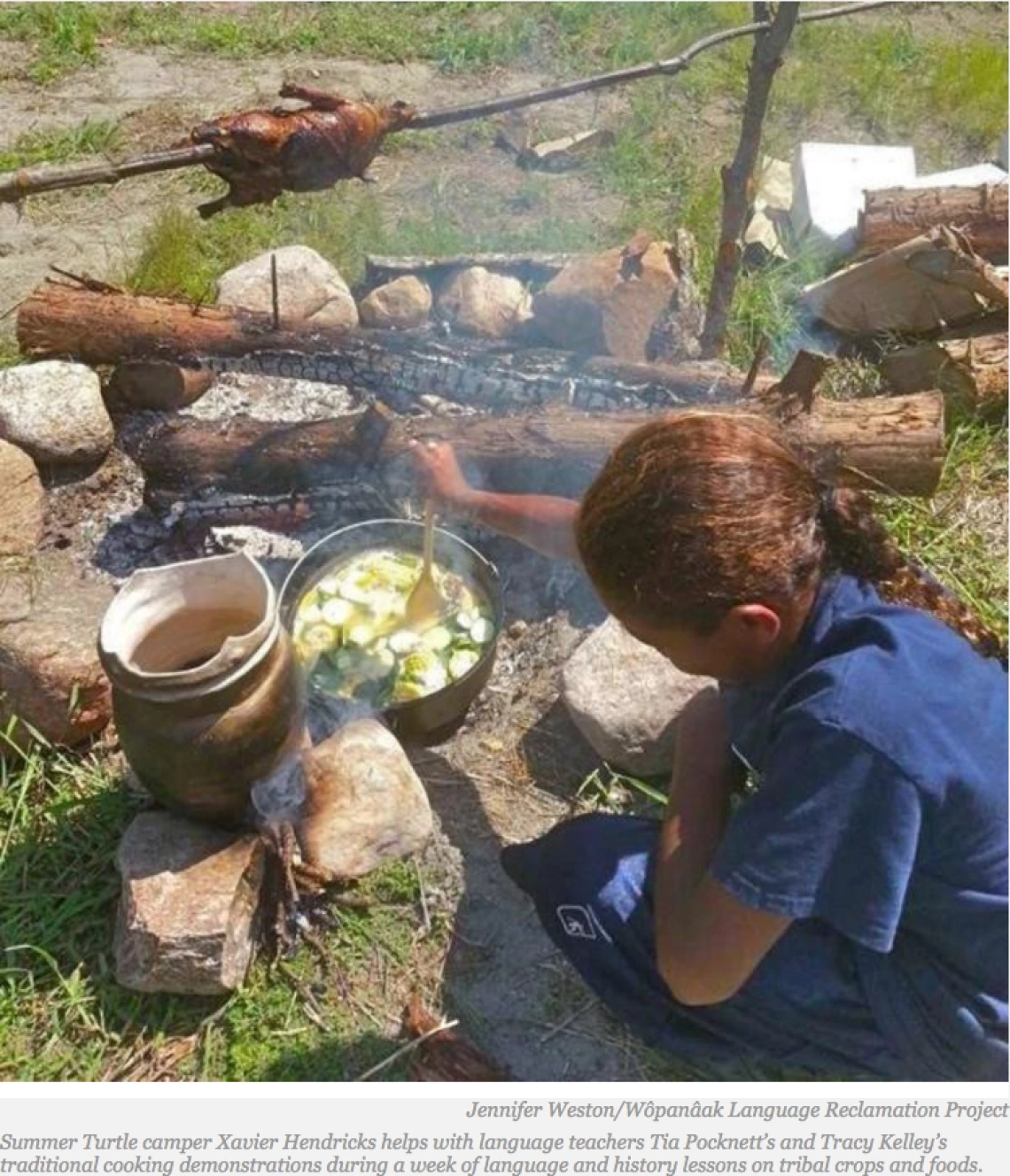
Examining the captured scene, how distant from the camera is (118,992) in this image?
306 centimetres

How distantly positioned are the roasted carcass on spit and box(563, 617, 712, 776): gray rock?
1.65 metres

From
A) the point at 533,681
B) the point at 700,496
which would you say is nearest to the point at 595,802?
the point at 533,681

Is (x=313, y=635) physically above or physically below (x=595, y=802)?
above

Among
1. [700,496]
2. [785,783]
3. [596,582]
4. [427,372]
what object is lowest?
[427,372]

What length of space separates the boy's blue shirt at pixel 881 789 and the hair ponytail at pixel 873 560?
57mm

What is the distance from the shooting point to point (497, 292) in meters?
4.99

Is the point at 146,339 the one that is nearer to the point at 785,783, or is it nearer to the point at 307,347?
the point at 307,347

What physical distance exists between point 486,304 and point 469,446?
1.27 meters

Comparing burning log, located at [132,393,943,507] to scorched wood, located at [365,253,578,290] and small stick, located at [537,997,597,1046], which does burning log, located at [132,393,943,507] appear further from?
small stick, located at [537,997,597,1046]

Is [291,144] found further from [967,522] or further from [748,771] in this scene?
[967,522]

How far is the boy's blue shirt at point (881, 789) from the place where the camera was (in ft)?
6.64

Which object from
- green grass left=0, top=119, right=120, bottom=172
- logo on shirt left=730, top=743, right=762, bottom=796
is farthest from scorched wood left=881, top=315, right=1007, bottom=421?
green grass left=0, top=119, right=120, bottom=172

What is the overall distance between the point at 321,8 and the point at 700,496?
6.63m

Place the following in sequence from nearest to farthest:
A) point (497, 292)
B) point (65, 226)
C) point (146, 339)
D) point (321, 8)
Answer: point (146, 339) → point (497, 292) → point (65, 226) → point (321, 8)
